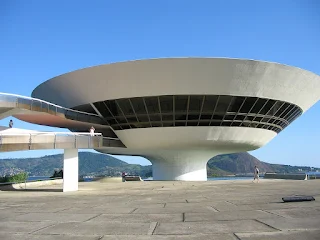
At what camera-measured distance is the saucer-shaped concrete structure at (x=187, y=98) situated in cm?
2705

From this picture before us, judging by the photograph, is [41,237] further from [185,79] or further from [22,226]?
[185,79]

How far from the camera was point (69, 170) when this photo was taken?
21812 millimetres

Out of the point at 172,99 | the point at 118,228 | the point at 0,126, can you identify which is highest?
the point at 172,99

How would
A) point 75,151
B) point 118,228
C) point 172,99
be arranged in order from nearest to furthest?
point 118,228 → point 75,151 → point 172,99

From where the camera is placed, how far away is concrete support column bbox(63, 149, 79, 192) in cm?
2161

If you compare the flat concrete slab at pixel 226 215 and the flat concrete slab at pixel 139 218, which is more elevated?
the flat concrete slab at pixel 226 215

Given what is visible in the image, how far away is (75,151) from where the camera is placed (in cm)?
2258

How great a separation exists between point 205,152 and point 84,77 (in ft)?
52.5

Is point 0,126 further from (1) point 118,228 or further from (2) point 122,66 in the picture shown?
(1) point 118,228

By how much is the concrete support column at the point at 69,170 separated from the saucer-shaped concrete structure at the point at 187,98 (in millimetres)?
8245

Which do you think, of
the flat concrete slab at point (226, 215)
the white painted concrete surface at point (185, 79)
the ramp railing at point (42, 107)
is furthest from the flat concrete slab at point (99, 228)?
the white painted concrete surface at point (185, 79)

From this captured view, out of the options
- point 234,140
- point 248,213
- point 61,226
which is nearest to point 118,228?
point 61,226

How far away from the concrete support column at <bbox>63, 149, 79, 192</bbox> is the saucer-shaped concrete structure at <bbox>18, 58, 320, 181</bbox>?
8.25m

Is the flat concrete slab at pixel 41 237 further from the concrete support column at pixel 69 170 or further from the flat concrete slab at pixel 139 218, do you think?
the concrete support column at pixel 69 170
